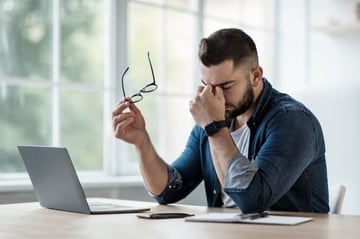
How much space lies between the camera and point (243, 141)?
246 cm

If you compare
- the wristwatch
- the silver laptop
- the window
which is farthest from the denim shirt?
the window

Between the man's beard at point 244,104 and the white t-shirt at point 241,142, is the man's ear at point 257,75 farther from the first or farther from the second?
the white t-shirt at point 241,142

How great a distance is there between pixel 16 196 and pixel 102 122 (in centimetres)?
86

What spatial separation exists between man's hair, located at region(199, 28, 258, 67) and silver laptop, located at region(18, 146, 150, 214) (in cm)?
55

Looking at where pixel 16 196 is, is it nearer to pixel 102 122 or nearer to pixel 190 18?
pixel 102 122

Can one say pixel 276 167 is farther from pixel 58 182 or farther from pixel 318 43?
pixel 318 43

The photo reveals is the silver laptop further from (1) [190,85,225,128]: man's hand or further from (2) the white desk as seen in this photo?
(1) [190,85,225,128]: man's hand

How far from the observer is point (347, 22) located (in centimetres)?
483

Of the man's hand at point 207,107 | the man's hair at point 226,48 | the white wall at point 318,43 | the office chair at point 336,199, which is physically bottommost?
the office chair at point 336,199

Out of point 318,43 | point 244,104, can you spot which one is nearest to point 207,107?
point 244,104

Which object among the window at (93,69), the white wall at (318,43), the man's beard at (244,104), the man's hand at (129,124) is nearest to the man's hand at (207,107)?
the man's beard at (244,104)

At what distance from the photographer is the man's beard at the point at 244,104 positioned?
7.77ft

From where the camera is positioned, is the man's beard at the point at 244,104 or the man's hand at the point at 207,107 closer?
the man's hand at the point at 207,107

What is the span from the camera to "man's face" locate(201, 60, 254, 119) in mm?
2328
